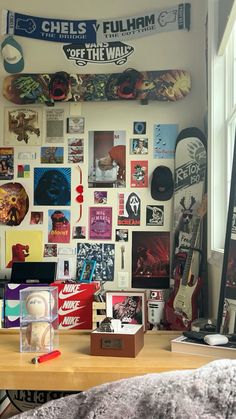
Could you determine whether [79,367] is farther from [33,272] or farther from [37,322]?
[33,272]

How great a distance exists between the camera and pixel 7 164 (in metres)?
2.97

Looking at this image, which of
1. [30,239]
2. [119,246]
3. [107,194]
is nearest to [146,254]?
[119,246]

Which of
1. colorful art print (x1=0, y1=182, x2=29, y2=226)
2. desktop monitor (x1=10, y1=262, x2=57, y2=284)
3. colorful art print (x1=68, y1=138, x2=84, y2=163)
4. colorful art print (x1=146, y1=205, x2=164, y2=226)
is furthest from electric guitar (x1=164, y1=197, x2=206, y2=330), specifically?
colorful art print (x1=0, y1=182, x2=29, y2=226)

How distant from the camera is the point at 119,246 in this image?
9.46ft

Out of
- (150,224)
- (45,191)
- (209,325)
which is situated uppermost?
(45,191)

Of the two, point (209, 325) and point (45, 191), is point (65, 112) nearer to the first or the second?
point (45, 191)

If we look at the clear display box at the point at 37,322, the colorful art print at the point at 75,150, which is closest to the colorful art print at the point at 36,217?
the colorful art print at the point at 75,150

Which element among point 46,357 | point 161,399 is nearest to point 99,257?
point 46,357

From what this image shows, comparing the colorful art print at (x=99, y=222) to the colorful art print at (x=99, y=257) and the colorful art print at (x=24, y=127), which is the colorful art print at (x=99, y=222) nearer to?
the colorful art print at (x=99, y=257)

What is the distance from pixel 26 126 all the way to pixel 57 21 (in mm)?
658

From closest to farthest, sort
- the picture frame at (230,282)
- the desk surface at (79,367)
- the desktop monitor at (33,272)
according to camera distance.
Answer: the desk surface at (79,367), the picture frame at (230,282), the desktop monitor at (33,272)

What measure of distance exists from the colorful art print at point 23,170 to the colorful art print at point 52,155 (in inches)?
3.9

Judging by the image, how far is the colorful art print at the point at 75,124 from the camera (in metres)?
2.93

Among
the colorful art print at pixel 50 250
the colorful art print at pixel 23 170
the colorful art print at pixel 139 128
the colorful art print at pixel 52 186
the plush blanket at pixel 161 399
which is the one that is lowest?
the plush blanket at pixel 161 399
